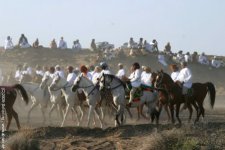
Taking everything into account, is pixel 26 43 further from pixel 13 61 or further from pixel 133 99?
pixel 133 99

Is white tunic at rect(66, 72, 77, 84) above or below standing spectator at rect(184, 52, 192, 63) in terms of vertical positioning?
below

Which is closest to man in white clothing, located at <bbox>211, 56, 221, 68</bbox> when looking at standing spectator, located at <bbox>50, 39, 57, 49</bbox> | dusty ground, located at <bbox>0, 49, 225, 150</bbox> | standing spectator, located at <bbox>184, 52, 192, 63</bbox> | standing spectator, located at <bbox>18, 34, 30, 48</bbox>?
standing spectator, located at <bbox>184, 52, 192, 63</bbox>

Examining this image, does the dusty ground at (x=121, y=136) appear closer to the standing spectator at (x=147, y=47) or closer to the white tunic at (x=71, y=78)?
the white tunic at (x=71, y=78)

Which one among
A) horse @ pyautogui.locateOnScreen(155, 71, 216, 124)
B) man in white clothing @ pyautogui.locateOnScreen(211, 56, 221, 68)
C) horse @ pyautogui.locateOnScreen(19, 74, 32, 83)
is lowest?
horse @ pyautogui.locateOnScreen(155, 71, 216, 124)

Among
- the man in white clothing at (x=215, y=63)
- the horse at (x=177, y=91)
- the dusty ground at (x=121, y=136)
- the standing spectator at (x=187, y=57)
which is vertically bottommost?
the dusty ground at (x=121, y=136)

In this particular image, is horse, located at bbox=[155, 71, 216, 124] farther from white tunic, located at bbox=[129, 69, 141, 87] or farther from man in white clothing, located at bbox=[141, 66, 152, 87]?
man in white clothing, located at bbox=[141, 66, 152, 87]

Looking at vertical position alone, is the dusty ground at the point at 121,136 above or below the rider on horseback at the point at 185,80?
below

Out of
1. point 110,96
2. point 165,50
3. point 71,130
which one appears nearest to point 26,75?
point 110,96

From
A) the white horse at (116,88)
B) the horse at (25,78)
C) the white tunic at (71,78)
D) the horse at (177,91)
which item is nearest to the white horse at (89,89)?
the white horse at (116,88)

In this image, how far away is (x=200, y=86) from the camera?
24.8 meters

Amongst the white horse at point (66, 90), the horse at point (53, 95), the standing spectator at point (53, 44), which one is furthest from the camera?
the standing spectator at point (53, 44)

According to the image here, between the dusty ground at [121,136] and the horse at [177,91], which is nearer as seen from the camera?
the dusty ground at [121,136]

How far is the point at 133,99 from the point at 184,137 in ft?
19.7

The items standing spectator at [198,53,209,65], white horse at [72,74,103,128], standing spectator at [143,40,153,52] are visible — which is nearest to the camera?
white horse at [72,74,103,128]
